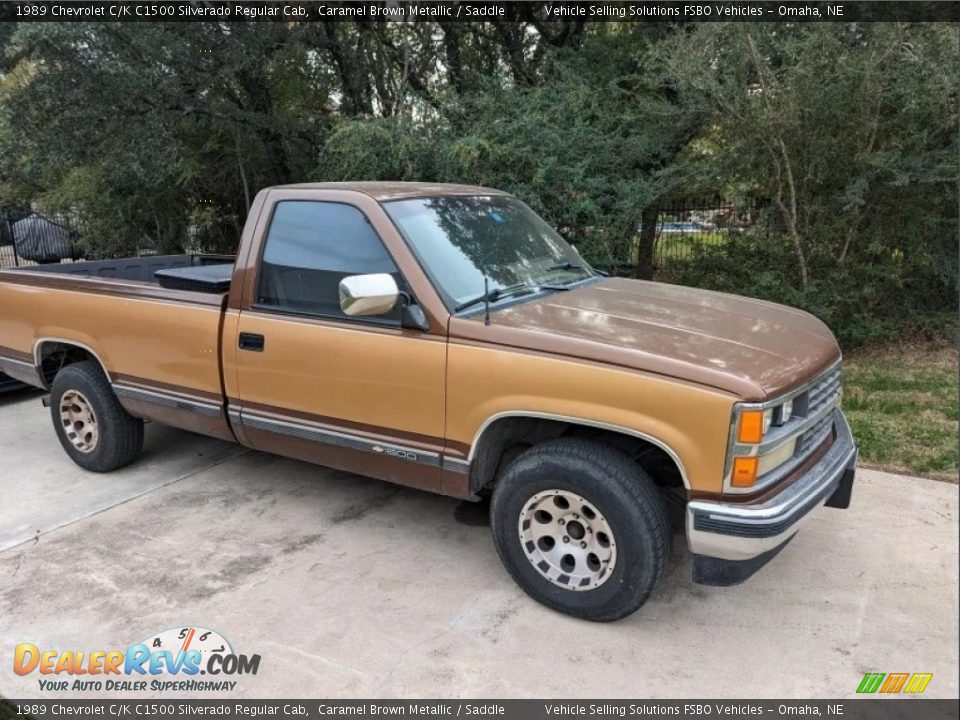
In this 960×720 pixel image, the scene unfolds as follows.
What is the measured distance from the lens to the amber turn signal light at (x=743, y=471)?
2.83 meters

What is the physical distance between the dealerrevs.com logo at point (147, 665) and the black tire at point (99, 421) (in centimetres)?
193

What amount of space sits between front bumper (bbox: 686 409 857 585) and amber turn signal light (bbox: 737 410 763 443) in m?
0.28

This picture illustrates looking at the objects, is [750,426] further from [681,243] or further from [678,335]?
[681,243]

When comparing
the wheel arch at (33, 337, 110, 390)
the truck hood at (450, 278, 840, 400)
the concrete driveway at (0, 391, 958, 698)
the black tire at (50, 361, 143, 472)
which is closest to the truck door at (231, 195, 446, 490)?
the truck hood at (450, 278, 840, 400)

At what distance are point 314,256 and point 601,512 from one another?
79.0 inches

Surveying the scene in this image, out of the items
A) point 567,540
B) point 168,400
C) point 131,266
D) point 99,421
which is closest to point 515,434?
point 567,540

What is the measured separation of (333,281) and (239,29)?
22.5 ft

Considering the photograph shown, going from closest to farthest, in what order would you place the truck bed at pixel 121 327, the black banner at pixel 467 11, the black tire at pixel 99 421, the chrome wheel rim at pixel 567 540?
the chrome wheel rim at pixel 567 540
the truck bed at pixel 121 327
the black tire at pixel 99 421
the black banner at pixel 467 11

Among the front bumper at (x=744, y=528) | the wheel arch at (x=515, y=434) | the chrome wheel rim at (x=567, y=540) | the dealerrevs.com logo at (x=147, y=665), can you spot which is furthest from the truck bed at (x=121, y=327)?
Answer: the front bumper at (x=744, y=528)

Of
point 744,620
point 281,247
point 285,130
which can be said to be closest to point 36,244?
point 285,130

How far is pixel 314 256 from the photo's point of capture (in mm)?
3906

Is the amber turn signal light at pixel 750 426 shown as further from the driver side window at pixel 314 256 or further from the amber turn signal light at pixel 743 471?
the driver side window at pixel 314 256

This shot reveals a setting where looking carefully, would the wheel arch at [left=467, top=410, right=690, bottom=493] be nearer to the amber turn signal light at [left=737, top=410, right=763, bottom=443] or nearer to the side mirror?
the amber turn signal light at [left=737, top=410, right=763, bottom=443]
